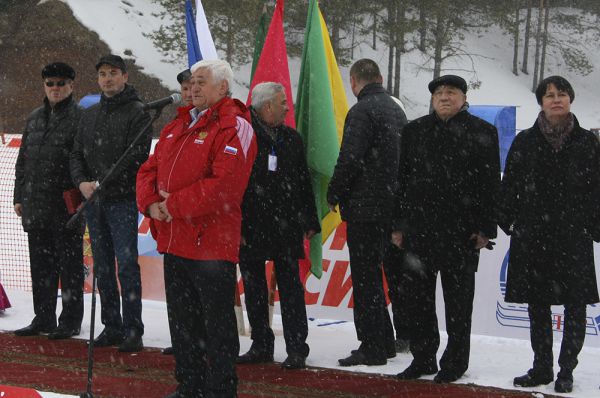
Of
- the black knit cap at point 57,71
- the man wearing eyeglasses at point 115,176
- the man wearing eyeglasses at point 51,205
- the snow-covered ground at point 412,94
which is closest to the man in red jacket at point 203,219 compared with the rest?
the snow-covered ground at point 412,94

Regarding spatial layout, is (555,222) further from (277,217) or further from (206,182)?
(206,182)

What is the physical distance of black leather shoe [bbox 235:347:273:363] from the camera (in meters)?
5.85

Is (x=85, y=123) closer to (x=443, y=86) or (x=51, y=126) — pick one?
(x=51, y=126)

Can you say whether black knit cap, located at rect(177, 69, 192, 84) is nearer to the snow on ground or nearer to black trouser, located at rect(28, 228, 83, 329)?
black trouser, located at rect(28, 228, 83, 329)

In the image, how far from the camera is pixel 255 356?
5867mm

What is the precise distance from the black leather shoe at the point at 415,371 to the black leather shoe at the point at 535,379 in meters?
0.55

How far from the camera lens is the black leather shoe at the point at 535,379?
5.23m

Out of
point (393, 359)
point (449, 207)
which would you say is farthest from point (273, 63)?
point (393, 359)

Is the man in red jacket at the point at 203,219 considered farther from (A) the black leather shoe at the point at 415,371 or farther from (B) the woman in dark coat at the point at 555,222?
(B) the woman in dark coat at the point at 555,222

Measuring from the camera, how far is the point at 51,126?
658cm

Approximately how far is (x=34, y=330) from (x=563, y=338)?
3947 millimetres

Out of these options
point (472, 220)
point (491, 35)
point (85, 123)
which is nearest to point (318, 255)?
point (472, 220)

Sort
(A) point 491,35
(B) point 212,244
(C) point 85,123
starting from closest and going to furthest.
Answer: (B) point 212,244, (C) point 85,123, (A) point 491,35

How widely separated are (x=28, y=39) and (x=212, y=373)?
31.8 metres
